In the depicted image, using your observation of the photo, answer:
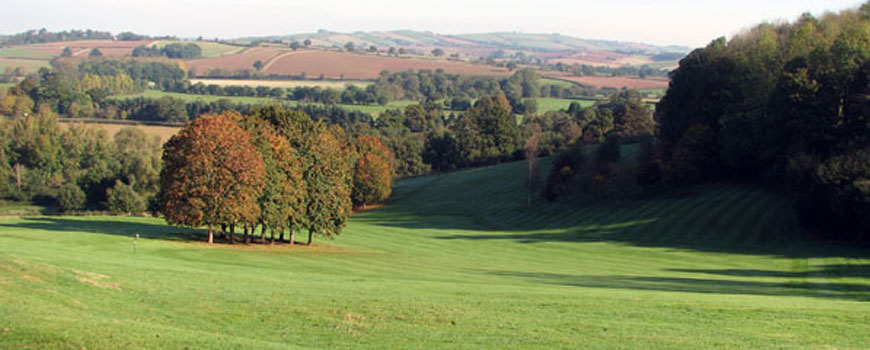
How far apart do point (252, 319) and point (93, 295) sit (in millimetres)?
5231

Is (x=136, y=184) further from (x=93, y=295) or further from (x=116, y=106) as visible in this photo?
(x=93, y=295)

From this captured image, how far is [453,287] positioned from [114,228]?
1237 inches

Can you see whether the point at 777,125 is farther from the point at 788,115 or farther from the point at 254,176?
the point at 254,176

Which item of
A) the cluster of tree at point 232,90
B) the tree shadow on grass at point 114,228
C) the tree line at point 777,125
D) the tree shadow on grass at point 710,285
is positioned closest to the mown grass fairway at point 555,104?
the cluster of tree at point 232,90

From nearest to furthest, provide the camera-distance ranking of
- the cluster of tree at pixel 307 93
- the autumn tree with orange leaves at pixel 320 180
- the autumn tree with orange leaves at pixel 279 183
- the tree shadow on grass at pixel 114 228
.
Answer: the autumn tree with orange leaves at pixel 279 183, the tree shadow on grass at pixel 114 228, the autumn tree with orange leaves at pixel 320 180, the cluster of tree at pixel 307 93

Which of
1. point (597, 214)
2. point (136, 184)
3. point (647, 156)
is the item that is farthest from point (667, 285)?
point (136, 184)

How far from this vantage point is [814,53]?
6181 centimetres

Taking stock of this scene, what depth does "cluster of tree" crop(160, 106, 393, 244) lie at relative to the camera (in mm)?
46812

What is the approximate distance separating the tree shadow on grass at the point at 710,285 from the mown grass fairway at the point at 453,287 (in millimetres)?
136

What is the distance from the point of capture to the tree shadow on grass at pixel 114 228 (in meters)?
50.1

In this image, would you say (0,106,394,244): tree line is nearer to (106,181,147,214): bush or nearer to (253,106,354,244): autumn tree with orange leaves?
(253,106,354,244): autumn tree with orange leaves

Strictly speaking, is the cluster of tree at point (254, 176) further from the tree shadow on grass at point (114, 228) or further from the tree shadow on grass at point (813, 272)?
the tree shadow on grass at point (813, 272)

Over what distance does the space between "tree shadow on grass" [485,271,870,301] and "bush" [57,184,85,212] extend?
71137 mm

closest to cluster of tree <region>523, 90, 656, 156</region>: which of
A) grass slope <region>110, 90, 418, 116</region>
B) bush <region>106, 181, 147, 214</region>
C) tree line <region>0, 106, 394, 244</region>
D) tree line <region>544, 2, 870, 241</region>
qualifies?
tree line <region>544, 2, 870, 241</region>
